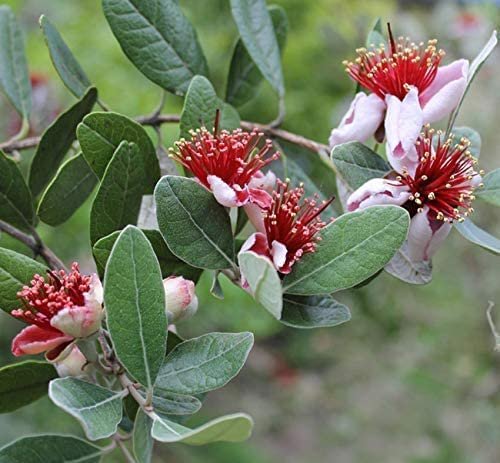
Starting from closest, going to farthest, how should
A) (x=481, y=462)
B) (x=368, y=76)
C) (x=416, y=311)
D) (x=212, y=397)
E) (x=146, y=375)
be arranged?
(x=146, y=375) < (x=368, y=76) < (x=481, y=462) < (x=416, y=311) < (x=212, y=397)

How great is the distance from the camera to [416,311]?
288 cm

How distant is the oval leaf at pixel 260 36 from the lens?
2.77 ft

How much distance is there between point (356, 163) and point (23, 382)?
36 centimetres

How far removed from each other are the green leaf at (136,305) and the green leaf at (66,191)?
22 cm

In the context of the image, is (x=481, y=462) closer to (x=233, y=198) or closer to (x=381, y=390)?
(x=381, y=390)

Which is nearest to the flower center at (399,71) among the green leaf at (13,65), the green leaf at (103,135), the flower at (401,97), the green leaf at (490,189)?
the flower at (401,97)

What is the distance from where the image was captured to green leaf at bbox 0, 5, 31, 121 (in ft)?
3.13

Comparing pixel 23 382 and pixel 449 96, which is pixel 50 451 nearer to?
pixel 23 382

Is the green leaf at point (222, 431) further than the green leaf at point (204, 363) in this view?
No

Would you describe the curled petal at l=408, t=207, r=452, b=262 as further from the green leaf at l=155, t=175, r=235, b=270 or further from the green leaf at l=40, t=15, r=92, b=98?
the green leaf at l=40, t=15, r=92, b=98

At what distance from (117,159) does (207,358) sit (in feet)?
0.61

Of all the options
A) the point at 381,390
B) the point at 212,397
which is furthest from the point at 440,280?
the point at 212,397

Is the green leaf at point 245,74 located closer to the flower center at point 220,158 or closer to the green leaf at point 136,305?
the flower center at point 220,158

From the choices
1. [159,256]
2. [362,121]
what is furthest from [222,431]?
[362,121]
